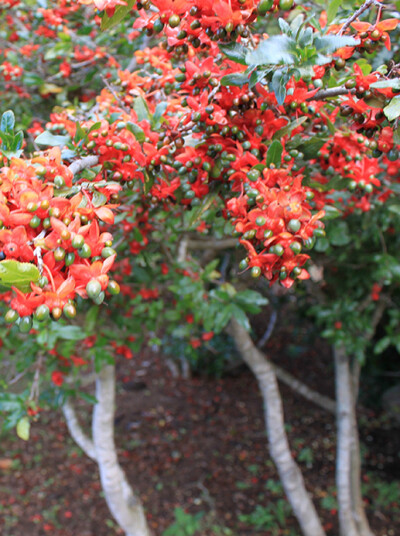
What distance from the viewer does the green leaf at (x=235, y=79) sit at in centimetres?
83

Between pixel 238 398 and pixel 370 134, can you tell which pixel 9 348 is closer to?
pixel 370 134

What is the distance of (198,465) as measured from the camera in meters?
3.85

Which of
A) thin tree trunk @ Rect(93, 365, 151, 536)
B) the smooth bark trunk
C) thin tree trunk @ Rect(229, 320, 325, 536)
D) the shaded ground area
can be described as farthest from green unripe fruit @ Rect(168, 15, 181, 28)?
the shaded ground area

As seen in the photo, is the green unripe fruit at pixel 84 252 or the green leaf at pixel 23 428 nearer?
the green unripe fruit at pixel 84 252

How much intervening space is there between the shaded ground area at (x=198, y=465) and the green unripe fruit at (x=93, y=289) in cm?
304

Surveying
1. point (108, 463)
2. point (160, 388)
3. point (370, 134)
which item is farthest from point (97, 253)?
point (160, 388)

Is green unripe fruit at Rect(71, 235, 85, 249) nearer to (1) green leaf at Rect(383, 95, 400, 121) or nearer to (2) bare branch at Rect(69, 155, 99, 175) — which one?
(2) bare branch at Rect(69, 155, 99, 175)

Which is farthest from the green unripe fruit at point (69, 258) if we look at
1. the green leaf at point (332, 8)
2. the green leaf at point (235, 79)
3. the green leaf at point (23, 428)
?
the green leaf at point (23, 428)

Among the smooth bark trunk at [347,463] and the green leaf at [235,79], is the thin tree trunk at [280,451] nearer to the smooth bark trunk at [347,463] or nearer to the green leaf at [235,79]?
the smooth bark trunk at [347,463]

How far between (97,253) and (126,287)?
1503 mm

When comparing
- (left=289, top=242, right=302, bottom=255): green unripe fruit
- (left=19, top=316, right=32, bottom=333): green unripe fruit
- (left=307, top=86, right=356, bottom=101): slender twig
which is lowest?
(left=289, top=242, right=302, bottom=255): green unripe fruit

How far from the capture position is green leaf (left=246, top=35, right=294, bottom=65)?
0.70m

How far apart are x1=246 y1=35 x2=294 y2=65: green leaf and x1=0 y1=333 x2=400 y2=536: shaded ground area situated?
3.21 metres

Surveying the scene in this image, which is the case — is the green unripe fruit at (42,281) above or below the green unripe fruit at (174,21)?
below
